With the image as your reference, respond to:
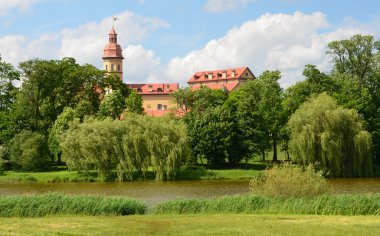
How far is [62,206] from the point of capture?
23406 millimetres

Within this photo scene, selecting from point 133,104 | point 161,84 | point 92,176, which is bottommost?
point 92,176

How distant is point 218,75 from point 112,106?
5909cm

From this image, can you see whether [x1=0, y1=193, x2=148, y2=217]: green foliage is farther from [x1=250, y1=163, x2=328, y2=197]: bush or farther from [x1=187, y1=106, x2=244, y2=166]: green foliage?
[x1=187, y1=106, x2=244, y2=166]: green foliage

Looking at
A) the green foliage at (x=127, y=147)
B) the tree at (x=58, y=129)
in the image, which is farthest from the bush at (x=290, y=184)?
the tree at (x=58, y=129)

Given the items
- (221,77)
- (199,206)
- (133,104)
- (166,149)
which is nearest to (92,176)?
(166,149)

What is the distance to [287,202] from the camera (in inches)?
898

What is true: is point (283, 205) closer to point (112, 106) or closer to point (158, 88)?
point (112, 106)

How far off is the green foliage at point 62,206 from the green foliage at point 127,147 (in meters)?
24.8

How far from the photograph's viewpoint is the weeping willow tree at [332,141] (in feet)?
163

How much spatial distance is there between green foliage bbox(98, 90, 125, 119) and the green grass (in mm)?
39663

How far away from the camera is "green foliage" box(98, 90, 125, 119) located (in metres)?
63.1

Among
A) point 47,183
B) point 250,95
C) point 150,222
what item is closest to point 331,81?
point 250,95

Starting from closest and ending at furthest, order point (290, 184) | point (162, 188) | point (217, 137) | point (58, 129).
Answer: point (290, 184)
point (162, 188)
point (217, 137)
point (58, 129)

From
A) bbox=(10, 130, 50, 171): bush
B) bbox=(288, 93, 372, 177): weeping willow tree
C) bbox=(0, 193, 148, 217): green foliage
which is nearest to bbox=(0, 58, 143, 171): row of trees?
bbox=(10, 130, 50, 171): bush
